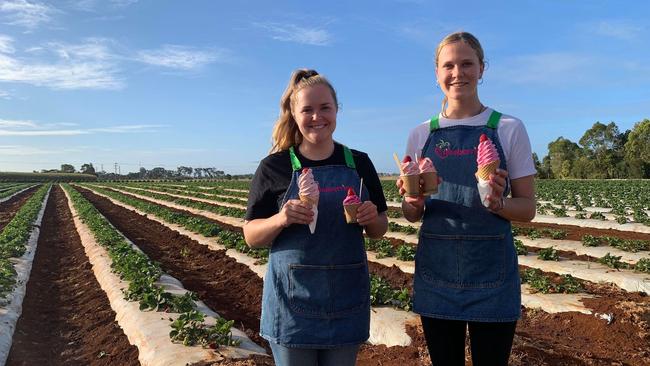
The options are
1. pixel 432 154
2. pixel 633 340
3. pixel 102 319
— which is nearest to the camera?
pixel 432 154

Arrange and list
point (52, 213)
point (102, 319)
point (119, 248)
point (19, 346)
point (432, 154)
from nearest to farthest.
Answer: point (432, 154) < point (19, 346) < point (102, 319) < point (119, 248) < point (52, 213)

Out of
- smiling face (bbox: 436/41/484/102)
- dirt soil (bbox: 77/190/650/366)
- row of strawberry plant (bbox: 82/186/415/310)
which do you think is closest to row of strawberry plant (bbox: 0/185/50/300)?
dirt soil (bbox: 77/190/650/366)

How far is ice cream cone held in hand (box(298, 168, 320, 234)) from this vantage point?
2443 mm

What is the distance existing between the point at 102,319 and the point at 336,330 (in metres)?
6.46

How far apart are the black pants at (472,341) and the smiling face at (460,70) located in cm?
120

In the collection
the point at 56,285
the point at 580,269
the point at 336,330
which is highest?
the point at 336,330

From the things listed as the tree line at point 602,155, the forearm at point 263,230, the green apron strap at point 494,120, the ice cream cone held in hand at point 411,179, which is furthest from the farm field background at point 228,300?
the tree line at point 602,155

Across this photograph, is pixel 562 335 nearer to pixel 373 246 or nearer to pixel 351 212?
pixel 351 212

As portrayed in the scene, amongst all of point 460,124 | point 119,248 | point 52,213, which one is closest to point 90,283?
point 119,248

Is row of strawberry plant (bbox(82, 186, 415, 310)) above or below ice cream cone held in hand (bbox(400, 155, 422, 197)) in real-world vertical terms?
below

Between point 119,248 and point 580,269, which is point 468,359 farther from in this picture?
point 119,248

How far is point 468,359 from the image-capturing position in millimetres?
4930

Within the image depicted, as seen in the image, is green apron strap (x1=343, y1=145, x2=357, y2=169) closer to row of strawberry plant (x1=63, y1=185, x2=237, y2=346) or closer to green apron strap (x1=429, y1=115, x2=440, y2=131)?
green apron strap (x1=429, y1=115, x2=440, y2=131)

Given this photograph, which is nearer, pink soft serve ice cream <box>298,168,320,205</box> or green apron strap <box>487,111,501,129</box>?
pink soft serve ice cream <box>298,168,320,205</box>
